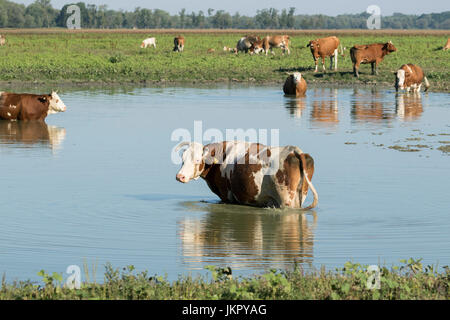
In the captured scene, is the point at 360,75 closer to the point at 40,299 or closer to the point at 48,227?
the point at 48,227

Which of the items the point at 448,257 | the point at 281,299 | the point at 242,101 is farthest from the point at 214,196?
the point at 242,101

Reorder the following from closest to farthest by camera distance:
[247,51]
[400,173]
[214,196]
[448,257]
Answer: [448,257] → [214,196] → [400,173] → [247,51]

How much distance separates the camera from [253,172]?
42.9 ft

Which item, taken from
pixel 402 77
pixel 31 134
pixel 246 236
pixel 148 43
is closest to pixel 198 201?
pixel 246 236

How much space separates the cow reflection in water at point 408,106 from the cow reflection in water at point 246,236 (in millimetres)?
13590

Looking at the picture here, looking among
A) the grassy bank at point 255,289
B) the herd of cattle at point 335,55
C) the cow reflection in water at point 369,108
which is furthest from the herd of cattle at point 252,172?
the herd of cattle at point 335,55

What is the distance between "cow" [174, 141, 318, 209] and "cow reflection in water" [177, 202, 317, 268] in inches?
7.8

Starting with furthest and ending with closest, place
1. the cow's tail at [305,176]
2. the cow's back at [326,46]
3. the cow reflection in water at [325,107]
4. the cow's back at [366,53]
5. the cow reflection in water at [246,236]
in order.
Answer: the cow's back at [326,46] → the cow's back at [366,53] → the cow reflection in water at [325,107] → the cow's tail at [305,176] → the cow reflection in water at [246,236]

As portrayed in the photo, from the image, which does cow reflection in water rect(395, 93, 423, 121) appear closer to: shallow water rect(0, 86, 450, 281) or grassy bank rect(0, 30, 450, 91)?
shallow water rect(0, 86, 450, 281)

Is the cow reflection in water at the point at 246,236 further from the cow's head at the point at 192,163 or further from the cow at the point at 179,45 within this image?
the cow at the point at 179,45

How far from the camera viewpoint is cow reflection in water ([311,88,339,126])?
25422 mm

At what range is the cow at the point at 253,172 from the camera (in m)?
12.9
